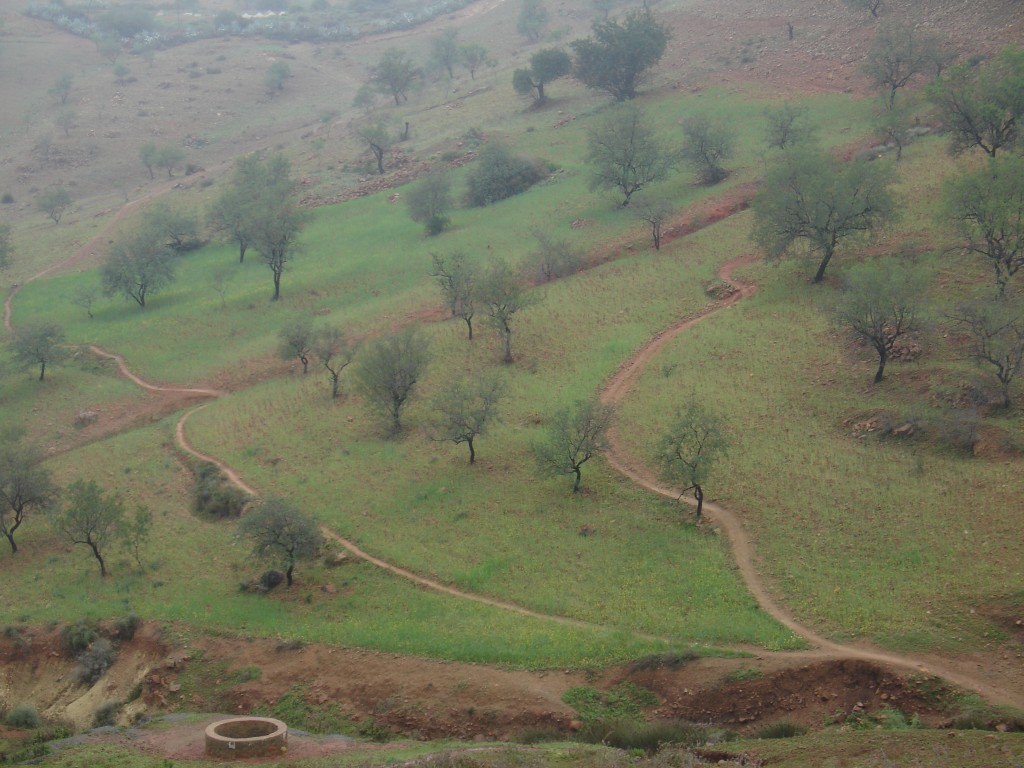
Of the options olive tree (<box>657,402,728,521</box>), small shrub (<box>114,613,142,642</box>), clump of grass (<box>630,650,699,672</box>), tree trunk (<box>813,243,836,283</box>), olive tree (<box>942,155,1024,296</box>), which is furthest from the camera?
tree trunk (<box>813,243,836,283</box>)

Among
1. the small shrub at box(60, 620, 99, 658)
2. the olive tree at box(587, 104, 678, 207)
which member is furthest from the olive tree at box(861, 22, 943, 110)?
the small shrub at box(60, 620, 99, 658)

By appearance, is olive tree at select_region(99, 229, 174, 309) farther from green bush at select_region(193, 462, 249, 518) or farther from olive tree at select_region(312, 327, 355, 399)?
green bush at select_region(193, 462, 249, 518)

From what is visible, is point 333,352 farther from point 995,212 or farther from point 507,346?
point 995,212

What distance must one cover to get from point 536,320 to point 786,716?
32.0 m

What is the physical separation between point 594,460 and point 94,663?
18929mm

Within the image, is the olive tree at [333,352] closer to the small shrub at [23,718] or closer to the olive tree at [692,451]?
the olive tree at [692,451]

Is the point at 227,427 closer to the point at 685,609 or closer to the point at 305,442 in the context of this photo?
the point at 305,442

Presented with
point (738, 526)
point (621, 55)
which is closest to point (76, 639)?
point (738, 526)

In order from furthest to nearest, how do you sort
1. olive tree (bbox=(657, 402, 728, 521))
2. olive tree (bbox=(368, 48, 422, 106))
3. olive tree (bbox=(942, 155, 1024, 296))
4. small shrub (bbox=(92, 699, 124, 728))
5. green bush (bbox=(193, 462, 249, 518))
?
olive tree (bbox=(368, 48, 422, 106))
olive tree (bbox=(942, 155, 1024, 296))
green bush (bbox=(193, 462, 249, 518))
olive tree (bbox=(657, 402, 728, 521))
small shrub (bbox=(92, 699, 124, 728))

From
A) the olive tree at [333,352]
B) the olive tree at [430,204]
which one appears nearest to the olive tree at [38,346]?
the olive tree at [333,352]

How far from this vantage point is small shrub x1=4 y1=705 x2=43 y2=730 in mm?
27969

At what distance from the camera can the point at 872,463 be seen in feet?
111

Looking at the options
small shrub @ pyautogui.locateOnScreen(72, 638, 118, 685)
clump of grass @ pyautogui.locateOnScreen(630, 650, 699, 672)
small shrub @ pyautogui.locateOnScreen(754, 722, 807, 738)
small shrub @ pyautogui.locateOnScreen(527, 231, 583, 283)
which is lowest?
small shrub @ pyautogui.locateOnScreen(72, 638, 118, 685)

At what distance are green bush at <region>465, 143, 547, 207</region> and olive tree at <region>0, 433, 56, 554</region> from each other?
42.9 m
